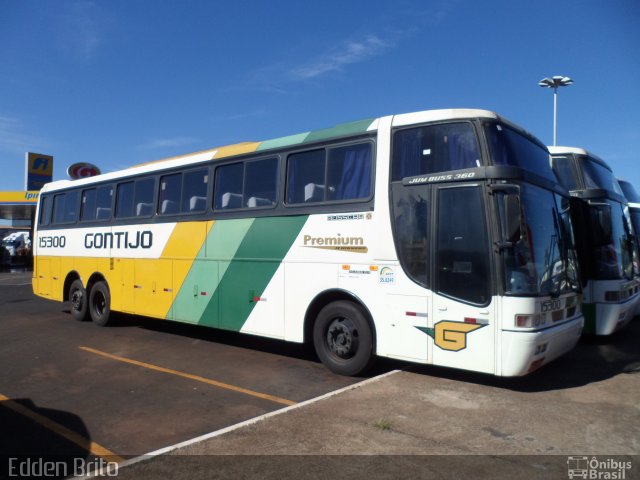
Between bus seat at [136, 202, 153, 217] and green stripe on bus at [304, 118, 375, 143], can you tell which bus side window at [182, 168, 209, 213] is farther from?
green stripe on bus at [304, 118, 375, 143]

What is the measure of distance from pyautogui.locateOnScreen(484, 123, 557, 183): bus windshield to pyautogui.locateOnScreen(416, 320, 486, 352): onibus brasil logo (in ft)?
6.14

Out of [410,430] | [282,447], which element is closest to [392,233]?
[410,430]

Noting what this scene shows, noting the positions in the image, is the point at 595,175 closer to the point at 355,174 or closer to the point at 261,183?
the point at 355,174

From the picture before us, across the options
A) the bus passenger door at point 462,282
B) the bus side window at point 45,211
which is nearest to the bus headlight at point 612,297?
the bus passenger door at point 462,282

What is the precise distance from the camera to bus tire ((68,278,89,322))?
460 inches

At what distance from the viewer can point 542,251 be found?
577 cm

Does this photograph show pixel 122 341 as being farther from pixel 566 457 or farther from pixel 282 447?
pixel 566 457

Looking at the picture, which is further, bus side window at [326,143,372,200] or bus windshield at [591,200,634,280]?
bus windshield at [591,200,634,280]

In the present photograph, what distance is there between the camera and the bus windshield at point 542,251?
5336mm

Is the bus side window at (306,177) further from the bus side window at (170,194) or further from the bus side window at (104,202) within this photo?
the bus side window at (104,202)

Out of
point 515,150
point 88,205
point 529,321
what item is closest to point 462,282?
point 529,321

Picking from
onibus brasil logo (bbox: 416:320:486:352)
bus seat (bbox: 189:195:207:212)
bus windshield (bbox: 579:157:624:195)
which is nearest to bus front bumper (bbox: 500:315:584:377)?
onibus brasil logo (bbox: 416:320:486:352)

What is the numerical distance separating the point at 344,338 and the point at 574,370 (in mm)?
3293

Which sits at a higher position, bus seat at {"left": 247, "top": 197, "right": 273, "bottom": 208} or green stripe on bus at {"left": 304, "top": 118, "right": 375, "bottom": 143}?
green stripe on bus at {"left": 304, "top": 118, "right": 375, "bottom": 143}
